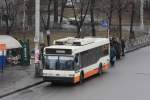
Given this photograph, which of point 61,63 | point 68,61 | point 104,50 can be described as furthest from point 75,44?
point 104,50

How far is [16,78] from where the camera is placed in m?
34.8

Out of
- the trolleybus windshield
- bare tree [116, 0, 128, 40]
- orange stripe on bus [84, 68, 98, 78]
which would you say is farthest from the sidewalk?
bare tree [116, 0, 128, 40]

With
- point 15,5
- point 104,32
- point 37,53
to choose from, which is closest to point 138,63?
point 37,53

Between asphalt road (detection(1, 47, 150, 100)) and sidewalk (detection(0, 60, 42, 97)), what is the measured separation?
718 millimetres

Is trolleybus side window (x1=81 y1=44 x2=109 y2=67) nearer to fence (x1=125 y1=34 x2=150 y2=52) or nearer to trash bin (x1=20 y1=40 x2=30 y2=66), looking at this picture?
trash bin (x1=20 y1=40 x2=30 y2=66)

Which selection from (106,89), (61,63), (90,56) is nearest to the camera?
(106,89)

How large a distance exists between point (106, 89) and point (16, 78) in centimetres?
673

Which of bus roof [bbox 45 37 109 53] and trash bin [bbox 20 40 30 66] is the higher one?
bus roof [bbox 45 37 109 53]

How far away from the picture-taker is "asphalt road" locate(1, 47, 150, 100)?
90.7 ft

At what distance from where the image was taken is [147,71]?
4038 cm

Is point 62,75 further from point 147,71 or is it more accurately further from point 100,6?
point 100,6

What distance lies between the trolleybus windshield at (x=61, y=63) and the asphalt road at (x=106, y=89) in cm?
114

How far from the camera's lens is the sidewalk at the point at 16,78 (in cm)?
3082

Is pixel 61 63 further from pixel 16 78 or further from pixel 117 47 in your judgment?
pixel 117 47
